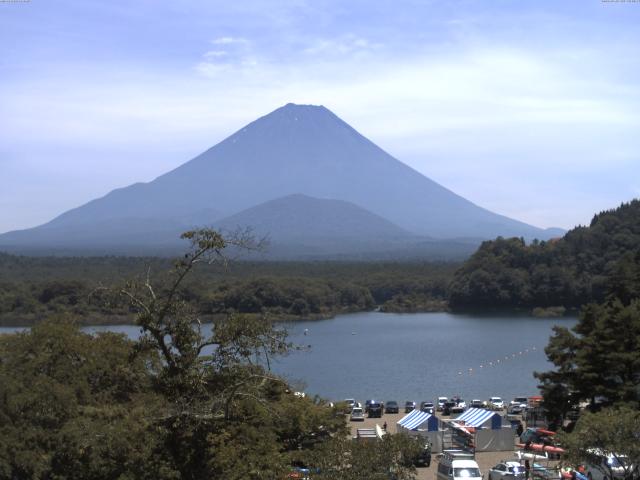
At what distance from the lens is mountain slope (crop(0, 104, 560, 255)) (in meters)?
177

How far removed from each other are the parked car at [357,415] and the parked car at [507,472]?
266 inches

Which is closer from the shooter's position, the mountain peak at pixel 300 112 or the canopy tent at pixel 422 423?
the canopy tent at pixel 422 423

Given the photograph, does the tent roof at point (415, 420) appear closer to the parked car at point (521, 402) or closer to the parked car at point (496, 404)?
the parked car at point (496, 404)

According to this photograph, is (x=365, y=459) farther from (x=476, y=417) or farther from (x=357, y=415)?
(x=357, y=415)

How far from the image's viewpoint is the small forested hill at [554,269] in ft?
154

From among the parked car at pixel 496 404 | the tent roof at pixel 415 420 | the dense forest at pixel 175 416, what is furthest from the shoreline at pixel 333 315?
the dense forest at pixel 175 416

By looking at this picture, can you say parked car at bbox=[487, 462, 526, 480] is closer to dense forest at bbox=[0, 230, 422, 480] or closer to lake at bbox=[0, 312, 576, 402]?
dense forest at bbox=[0, 230, 422, 480]

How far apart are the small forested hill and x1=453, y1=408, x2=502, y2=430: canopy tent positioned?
30.7m

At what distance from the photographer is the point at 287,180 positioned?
181 m

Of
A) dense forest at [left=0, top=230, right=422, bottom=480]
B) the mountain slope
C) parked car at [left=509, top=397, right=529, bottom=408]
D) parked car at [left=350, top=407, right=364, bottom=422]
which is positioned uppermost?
the mountain slope

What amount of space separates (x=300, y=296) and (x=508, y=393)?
79.3 feet

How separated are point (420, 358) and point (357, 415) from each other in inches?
488

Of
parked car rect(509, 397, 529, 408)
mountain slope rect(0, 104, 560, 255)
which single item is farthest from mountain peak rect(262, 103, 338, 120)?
parked car rect(509, 397, 529, 408)

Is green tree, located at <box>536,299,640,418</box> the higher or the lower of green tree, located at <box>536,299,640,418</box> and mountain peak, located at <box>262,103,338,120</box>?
the lower
